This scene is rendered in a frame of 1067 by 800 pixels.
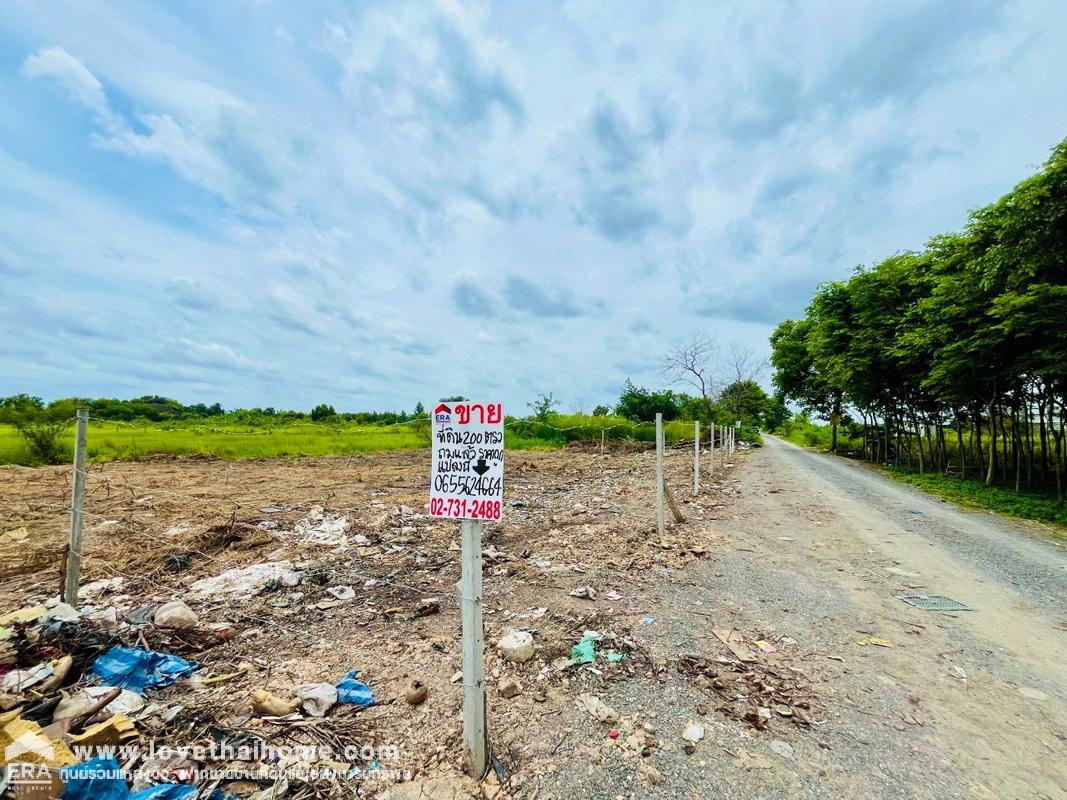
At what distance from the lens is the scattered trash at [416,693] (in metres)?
2.60

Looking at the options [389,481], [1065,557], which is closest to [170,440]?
[389,481]

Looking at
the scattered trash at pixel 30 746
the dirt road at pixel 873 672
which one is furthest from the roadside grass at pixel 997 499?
the scattered trash at pixel 30 746

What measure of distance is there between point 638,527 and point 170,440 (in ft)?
76.6

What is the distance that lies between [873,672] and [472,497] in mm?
3177

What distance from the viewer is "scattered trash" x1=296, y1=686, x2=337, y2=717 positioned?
2.48 m

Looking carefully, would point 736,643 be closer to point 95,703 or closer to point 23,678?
point 95,703

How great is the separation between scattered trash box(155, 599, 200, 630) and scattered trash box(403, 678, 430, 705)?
2.02m

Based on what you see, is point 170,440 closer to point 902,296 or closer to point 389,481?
point 389,481

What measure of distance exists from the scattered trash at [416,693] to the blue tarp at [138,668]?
1505mm

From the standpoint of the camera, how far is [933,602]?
14.0ft

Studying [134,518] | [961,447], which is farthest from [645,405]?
[134,518]

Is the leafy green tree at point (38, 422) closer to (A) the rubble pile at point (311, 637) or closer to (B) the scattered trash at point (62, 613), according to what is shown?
(A) the rubble pile at point (311, 637)

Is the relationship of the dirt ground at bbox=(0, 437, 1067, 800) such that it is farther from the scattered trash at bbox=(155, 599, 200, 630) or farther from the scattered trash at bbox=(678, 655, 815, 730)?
the scattered trash at bbox=(155, 599, 200, 630)

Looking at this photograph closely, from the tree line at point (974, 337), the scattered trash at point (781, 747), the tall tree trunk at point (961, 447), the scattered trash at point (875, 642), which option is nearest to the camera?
the scattered trash at point (781, 747)
